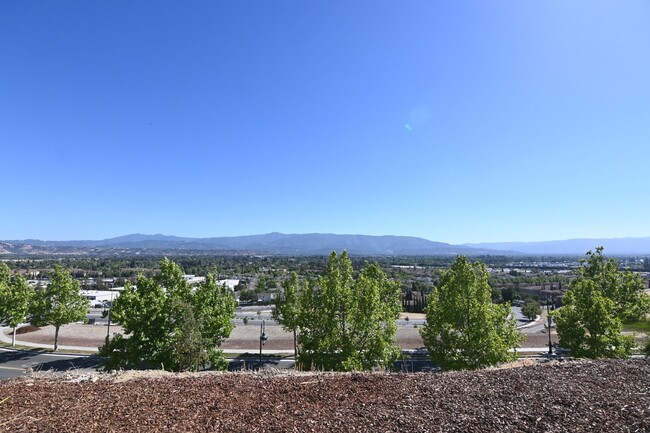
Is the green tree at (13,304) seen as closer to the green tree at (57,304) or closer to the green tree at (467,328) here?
the green tree at (57,304)

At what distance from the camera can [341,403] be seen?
24.6 feet

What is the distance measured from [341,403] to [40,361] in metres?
35.1

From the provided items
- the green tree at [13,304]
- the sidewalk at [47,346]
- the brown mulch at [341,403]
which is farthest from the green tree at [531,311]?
the green tree at [13,304]

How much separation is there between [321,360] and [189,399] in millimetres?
12166

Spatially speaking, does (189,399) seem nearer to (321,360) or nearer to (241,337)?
(321,360)

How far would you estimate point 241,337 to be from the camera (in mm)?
41812

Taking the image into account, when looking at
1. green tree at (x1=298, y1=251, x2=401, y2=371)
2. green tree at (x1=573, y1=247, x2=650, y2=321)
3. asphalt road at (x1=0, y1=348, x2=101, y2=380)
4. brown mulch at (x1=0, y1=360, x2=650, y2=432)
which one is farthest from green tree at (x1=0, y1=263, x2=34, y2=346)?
green tree at (x1=573, y1=247, x2=650, y2=321)

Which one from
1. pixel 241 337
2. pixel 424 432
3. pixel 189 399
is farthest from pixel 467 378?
pixel 241 337

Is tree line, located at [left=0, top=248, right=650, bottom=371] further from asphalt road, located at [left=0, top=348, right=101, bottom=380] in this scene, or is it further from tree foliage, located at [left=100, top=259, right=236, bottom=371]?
asphalt road, located at [left=0, top=348, right=101, bottom=380]

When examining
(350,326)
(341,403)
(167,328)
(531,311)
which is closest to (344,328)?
(350,326)

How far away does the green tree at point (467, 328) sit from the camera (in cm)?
1847

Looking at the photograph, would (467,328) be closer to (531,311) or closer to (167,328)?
(167,328)

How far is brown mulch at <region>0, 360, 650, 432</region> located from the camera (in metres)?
6.43

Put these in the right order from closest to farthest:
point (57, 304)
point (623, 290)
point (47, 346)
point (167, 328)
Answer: point (167, 328) < point (623, 290) < point (57, 304) < point (47, 346)
